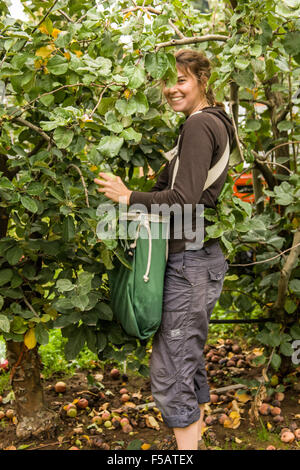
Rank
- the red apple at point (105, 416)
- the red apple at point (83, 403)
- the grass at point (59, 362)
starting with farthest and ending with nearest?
the grass at point (59, 362), the red apple at point (83, 403), the red apple at point (105, 416)

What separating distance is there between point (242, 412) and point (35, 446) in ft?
3.49

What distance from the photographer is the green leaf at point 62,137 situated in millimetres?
1667

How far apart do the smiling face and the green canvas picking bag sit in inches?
19.0

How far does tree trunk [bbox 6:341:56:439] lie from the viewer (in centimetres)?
241

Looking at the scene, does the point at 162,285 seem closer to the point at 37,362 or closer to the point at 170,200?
the point at 170,200

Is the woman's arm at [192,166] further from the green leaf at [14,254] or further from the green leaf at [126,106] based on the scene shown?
the green leaf at [14,254]

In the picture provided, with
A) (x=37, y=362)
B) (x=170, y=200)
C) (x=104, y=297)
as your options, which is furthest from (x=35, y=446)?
(x=170, y=200)

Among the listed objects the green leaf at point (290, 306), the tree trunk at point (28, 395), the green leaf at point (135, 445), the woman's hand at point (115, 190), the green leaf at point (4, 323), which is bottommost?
the green leaf at point (135, 445)

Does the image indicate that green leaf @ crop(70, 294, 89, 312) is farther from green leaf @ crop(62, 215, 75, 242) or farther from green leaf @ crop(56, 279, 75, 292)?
green leaf @ crop(62, 215, 75, 242)

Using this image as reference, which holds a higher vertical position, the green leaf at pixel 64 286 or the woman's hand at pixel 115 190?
the woman's hand at pixel 115 190

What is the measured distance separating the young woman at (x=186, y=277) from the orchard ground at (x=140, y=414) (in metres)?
0.57

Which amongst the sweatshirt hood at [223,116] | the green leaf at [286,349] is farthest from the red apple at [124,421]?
the sweatshirt hood at [223,116]

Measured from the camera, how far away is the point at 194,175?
1.71 metres

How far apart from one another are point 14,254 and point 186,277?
693 millimetres
